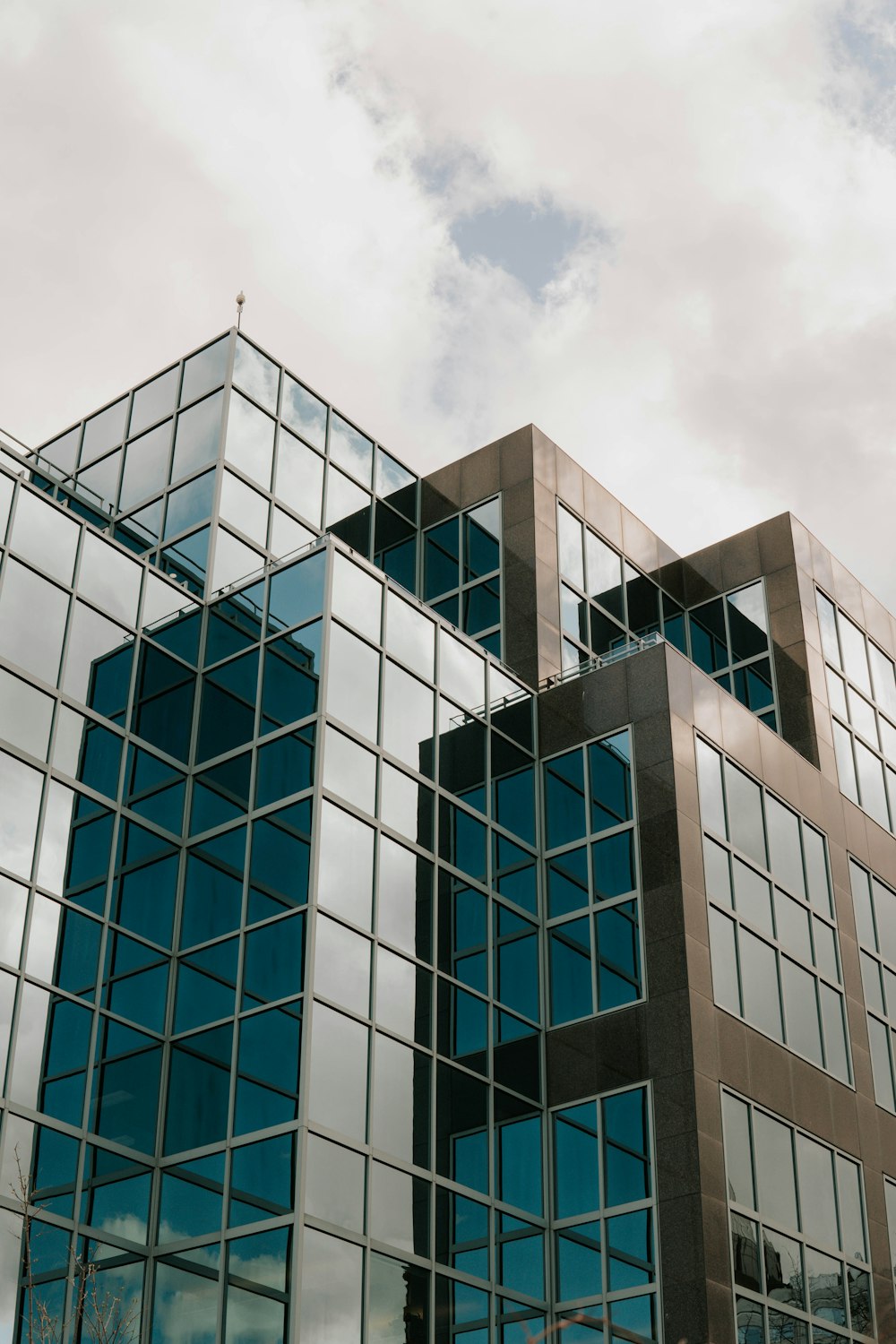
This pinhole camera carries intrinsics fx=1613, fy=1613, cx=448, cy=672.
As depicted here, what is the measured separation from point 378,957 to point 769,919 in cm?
922

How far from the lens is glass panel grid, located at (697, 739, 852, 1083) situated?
104ft

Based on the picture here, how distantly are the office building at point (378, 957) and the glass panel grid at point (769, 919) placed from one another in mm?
110

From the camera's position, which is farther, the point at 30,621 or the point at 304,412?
the point at 304,412

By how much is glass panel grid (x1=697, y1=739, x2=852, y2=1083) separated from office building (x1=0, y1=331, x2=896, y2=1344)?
0.36 ft

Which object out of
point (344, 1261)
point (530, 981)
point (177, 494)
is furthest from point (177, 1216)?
point (177, 494)

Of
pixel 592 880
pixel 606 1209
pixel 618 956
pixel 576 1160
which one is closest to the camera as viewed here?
pixel 606 1209

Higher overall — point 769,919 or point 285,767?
point 285,767

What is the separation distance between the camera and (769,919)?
33375mm

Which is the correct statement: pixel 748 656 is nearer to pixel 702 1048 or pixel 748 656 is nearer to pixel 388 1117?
pixel 702 1048

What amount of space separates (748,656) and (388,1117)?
62.5 feet

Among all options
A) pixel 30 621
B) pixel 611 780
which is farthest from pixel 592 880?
pixel 30 621

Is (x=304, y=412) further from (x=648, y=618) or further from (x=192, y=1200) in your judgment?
(x=192, y=1200)

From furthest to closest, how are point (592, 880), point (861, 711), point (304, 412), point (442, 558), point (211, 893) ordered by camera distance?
point (861, 711) < point (442, 558) < point (304, 412) < point (592, 880) < point (211, 893)

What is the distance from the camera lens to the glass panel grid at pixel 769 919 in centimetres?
3183
